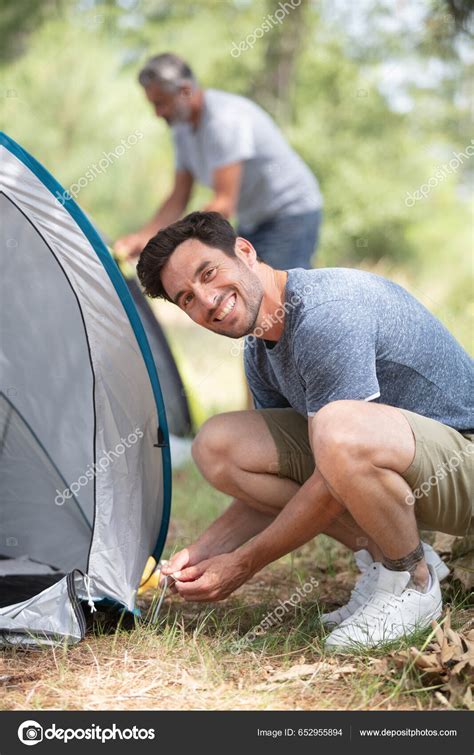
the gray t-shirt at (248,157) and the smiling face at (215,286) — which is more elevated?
the gray t-shirt at (248,157)

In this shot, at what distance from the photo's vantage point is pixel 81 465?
301cm

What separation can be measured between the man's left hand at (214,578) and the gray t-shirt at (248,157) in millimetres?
2156

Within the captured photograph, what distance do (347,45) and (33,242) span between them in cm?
961

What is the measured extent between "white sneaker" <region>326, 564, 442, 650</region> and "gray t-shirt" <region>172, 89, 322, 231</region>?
2268 mm

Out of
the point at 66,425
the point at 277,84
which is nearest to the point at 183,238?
the point at 66,425

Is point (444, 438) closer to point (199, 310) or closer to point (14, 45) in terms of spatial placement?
point (199, 310)

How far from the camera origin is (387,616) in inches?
83.3

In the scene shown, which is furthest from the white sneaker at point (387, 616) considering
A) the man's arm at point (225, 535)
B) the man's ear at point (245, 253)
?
the man's ear at point (245, 253)

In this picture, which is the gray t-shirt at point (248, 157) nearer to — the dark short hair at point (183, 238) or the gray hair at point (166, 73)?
the gray hair at point (166, 73)

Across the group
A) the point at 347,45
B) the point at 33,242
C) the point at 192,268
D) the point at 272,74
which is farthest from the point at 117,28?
→ the point at 192,268

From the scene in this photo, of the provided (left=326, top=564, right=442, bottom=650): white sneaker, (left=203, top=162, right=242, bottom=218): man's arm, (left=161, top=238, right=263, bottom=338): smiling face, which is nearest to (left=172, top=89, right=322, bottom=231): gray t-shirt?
(left=203, top=162, right=242, bottom=218): man's arm

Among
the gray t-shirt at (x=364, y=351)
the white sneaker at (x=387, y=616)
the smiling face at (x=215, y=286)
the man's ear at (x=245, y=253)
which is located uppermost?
the man's ear at (x=245, y=253)

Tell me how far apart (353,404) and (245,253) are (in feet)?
1.52

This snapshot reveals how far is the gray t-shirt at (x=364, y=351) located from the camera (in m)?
2.01
